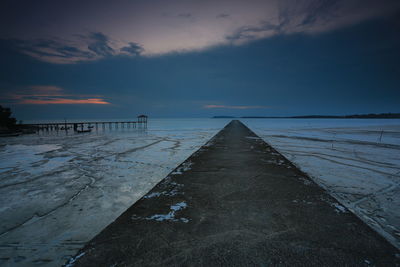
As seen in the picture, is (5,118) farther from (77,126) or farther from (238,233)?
(238,233)

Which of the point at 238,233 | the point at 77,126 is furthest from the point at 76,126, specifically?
the point at 238,233

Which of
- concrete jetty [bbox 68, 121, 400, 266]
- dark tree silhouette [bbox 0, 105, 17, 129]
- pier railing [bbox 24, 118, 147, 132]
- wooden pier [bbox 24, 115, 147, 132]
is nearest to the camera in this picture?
concrete jetty [bbox 68, 121, 400, 266]

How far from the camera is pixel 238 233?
2520 mm

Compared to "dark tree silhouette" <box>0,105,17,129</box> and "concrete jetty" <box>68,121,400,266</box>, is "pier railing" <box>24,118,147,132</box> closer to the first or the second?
"dark tree silhouette" <box>0,105,17,129</box>

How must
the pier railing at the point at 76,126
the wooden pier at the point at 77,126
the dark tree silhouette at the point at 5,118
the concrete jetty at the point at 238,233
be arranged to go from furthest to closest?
1. the wooden pier at the point at 77,126
2. the pier railing at the point at 76,126
3. the dark tree silhouette at the point at 5,118
4. the concrete jetty at the point at 238,233

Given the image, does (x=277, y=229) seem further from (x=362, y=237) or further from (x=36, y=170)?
(x=36, y=170)

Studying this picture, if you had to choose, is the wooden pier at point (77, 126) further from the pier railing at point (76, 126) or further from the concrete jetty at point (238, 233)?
the concrete jetty at point (238, 233)

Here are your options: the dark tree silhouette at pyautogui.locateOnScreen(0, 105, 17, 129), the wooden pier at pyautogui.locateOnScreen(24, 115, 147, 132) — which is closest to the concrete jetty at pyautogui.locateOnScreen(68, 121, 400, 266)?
the wooden pier at pyautogui.locateOnScreen(24, 115, 147, 132)

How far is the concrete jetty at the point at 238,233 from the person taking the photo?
2.06m

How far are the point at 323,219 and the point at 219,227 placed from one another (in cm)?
169

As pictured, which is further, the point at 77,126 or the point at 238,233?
the point at 77,126

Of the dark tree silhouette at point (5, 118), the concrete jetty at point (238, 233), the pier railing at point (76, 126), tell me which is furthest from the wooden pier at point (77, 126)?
the concrete jetty at point (238, 233)

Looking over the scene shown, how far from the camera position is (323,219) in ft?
9.43

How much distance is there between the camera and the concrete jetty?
206 cm
